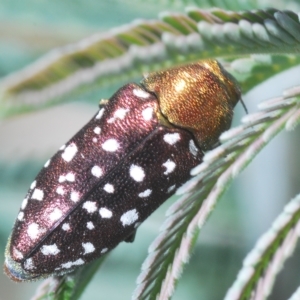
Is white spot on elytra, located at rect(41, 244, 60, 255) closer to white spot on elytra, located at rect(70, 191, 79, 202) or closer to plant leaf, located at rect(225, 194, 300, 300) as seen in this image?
white spot on elytra, located at rect(70, 191, 79, 202)

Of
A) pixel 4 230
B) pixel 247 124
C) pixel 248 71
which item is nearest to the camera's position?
pixel 247 124

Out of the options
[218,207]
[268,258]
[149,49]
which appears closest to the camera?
[268,258]

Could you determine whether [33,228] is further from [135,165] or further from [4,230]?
[4,230]

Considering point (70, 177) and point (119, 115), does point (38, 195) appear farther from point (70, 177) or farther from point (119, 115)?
point (119, 115)

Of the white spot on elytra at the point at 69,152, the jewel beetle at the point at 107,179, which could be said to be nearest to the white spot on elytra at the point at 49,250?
the jewel beetle at the point at 107,179

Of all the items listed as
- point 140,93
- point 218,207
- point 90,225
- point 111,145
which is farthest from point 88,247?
point 218,207

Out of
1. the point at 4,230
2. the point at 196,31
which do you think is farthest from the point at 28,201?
the point at 4,230

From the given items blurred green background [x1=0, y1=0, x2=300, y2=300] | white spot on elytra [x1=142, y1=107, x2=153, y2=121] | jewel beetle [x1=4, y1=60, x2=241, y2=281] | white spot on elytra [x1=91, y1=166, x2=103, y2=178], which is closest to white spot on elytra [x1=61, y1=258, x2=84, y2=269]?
jewel beetle [x1=4, y1=60, x2=241, y2=281]
